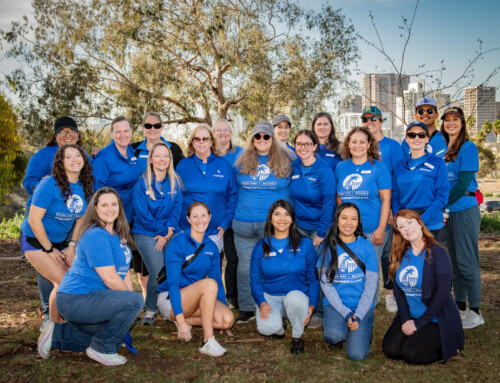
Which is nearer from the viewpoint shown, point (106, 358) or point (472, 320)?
point (106, 358)

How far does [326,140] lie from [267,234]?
5.54 ft

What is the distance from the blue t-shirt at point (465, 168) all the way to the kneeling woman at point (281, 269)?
1902 mm

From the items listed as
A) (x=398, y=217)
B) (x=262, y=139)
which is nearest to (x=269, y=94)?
(x=262, y=139)

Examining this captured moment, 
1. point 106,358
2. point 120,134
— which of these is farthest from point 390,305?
point 120,134

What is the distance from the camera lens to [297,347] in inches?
182

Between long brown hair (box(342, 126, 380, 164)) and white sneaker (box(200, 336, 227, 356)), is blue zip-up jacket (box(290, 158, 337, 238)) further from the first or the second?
white sneaker (box(200, 336, 227, 356))

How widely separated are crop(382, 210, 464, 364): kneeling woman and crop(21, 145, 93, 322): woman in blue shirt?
11.0ft

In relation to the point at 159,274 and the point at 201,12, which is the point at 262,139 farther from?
the point at 201,12

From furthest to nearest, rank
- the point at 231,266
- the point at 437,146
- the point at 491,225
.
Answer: the point at 491,225, the point at 231,266, the point at 437,146

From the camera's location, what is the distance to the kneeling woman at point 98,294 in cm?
411

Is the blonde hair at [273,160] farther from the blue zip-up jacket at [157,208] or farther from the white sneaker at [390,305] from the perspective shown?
the white sneaker at [390,305]

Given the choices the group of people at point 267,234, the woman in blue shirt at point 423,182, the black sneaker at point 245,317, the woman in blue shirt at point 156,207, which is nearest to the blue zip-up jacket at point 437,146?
the group of people at point 267,234

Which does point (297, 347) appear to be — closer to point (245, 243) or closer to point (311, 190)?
point (245, 243)

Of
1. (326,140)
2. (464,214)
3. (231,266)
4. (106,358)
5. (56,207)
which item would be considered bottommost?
(106,358)
